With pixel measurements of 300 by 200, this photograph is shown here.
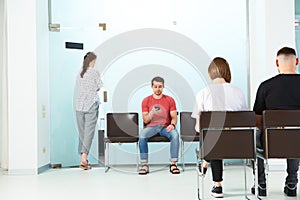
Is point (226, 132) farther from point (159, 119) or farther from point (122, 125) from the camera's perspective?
point (122, 125)

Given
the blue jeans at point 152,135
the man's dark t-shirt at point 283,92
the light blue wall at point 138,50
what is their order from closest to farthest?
1. the man's dark t-shirt at point 283,92
2. the blue jeans at point 152,135
3. the light blue wall at point 138,50

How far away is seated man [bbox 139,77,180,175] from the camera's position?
17.5 ft

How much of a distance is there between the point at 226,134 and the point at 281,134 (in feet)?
1.35

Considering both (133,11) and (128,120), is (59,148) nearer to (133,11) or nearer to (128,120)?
(128,120)

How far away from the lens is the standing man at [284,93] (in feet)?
11.0

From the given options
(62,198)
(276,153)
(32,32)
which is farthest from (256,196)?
(32,32)

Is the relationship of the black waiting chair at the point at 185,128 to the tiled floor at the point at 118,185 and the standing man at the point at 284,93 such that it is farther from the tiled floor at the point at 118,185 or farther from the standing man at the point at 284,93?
the standing man at the point at 284,93

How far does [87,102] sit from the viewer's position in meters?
5.75

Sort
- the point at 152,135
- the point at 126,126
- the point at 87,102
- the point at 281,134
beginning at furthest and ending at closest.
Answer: the point at 87,102 < the point at 126,126 < the point at 152,135 < the point at 281,134

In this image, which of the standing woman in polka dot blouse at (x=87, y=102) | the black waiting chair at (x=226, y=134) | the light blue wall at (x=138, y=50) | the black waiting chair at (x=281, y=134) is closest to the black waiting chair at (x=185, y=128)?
the light blue wall at (x=138, y=50)

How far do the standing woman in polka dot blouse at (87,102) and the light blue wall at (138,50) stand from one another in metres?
0.20

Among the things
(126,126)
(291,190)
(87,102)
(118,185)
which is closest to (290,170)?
(291,190)

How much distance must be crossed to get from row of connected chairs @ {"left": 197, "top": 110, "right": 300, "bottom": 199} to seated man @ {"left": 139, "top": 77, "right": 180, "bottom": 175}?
201 cm

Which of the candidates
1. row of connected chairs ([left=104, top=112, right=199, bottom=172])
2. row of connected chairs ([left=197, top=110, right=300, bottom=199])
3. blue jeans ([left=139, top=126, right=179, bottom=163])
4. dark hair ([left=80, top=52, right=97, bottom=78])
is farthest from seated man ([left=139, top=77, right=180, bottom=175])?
row of connected chairs ([left=197, top=110, right=300, bottom=199])
